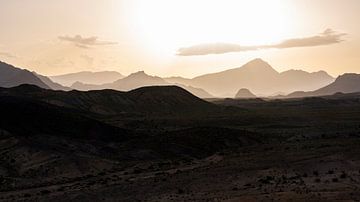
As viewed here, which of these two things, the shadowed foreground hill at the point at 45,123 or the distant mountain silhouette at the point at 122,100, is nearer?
the shadowed foreground hill at the point at 45,123

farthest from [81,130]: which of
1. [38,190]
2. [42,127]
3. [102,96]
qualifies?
[102,96]

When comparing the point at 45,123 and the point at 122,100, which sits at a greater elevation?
the point at 122,100

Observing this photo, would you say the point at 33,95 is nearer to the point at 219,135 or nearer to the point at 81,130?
the point at 81,130

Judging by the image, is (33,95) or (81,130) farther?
(33,95)

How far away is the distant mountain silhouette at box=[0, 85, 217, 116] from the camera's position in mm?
107500

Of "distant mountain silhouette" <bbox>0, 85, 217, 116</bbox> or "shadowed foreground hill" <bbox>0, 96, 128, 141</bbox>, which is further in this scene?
"distant mountain silhouette" <bbox>0, 85, 217, 116</bbox>

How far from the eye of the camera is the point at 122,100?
120 m

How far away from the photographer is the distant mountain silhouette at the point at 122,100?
10750 cm

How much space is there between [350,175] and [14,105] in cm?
4391

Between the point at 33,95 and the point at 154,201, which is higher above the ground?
the point at 33,95

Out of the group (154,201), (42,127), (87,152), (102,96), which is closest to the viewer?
(154,201)

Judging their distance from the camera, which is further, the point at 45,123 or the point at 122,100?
the point at 122,100

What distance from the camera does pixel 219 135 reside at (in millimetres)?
61312

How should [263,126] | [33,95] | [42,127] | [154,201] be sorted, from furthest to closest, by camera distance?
[33,95], [263,126], [42,127], [154,201]
